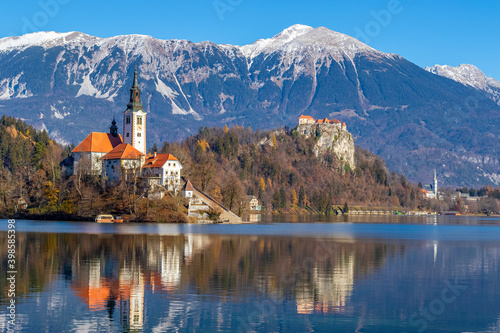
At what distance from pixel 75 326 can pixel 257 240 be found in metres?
45.0

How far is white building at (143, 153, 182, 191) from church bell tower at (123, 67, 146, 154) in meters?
14.2

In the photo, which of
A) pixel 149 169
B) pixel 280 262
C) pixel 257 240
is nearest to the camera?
pixel 280 262

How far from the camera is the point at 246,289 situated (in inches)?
1468

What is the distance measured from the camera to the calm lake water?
29594 millimetres

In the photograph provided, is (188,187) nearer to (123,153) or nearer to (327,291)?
(123,153)

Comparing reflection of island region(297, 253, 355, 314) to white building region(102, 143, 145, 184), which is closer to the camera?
reflection of island region(297, 253, 355, 314)

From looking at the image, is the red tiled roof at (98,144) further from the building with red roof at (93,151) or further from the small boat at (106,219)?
the small boat at (106,219)

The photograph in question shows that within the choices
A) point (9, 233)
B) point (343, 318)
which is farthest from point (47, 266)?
point (9, 233)

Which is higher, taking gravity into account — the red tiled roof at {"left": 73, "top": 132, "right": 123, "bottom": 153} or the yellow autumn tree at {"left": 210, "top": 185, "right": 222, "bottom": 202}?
the red tiled roof at {"left": 73, "top": 132, "right": 123, "bottom": 153}

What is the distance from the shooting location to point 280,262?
5069 centimetres

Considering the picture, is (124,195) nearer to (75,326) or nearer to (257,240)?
(257,240)

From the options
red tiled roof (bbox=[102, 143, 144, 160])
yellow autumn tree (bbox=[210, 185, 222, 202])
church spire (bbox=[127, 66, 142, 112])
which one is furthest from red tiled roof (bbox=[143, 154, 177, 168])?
church spire (bbox=[127, 66, 142, 112])

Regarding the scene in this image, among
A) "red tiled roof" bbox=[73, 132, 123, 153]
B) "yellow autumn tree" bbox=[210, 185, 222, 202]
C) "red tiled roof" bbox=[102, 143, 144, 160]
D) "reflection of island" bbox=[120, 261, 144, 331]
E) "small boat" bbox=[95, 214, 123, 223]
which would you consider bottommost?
"reflection of island" bbox=[120, 261, 144, 331]

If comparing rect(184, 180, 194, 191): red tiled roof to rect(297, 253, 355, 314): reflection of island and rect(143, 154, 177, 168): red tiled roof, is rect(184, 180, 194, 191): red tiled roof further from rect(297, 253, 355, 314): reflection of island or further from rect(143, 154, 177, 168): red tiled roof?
rect(297, 253, 355, 314): reflection of island
